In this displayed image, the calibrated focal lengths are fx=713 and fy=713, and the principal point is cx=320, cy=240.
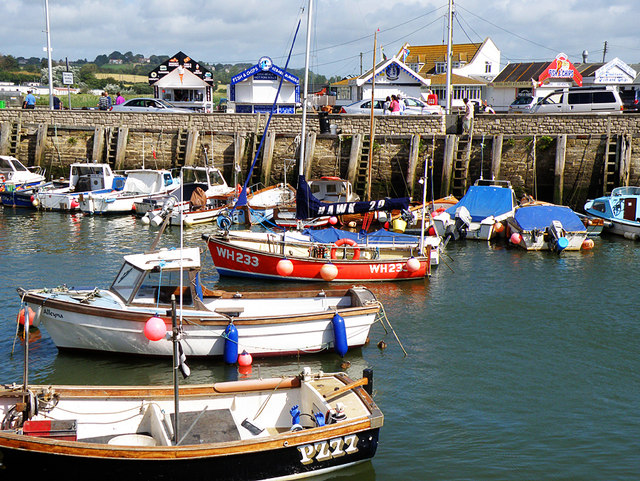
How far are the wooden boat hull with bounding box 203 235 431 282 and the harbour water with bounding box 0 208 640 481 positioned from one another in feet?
1.22

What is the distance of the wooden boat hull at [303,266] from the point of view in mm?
19484

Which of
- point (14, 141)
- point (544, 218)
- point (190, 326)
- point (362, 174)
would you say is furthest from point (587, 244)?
point (14, 141)

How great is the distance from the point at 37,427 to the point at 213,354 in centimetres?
476

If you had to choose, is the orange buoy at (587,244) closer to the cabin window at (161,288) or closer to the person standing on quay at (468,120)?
the person standing on quay at (468,120)

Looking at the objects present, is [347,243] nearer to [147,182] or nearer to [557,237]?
[557,237]

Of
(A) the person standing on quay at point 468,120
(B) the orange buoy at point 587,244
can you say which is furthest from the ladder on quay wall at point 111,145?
(B) the orange buoy at point 587,244

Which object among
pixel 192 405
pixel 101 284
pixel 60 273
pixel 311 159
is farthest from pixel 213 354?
pixel 311 159

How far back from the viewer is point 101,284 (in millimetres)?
18922

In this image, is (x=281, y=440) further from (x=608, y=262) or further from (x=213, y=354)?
(x=608, y=262)

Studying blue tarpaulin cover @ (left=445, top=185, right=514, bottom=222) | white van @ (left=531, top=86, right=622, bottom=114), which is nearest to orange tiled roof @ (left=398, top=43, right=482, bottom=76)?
white van @ (left=531, top=86, right=622, bottom=114)

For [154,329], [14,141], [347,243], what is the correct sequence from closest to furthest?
[154,329]
[347,243]
[14,141]

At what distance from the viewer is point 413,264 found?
65.2 ft

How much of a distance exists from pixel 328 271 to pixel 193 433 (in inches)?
384

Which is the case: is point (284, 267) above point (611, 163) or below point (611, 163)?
below
